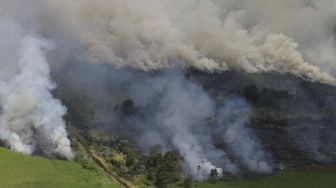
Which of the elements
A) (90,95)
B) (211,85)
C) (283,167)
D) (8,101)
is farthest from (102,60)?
(283,167)

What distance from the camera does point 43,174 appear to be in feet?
204

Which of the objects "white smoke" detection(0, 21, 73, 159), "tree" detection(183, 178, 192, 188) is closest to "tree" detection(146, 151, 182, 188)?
"tree" detection(183, 178, 192, 188)

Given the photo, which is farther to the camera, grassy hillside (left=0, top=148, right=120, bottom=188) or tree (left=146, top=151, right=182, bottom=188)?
tree (left=146, top=151, right=182, bottom=188)

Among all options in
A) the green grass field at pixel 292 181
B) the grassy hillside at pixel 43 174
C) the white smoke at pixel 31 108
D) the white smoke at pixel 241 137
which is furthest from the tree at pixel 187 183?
the white smoke at pixel 31 108

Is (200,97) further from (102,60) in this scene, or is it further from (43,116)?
(43,116)

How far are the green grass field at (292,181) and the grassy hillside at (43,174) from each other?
35.9 ft

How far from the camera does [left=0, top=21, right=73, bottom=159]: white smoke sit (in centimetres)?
7188

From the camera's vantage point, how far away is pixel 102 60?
10006 centimetres

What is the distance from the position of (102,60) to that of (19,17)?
14.3 meters

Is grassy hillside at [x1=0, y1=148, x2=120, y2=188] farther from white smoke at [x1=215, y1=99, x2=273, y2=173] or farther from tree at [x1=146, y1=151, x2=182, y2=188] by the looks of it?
white smoke at [x1=215, y1=99, x2=273, y2=173]

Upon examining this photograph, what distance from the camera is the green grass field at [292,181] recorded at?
227 feet

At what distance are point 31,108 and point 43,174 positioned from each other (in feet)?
50.4

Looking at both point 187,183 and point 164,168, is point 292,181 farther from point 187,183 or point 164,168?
point 164,168

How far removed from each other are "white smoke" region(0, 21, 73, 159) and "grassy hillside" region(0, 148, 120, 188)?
11.6 ft
